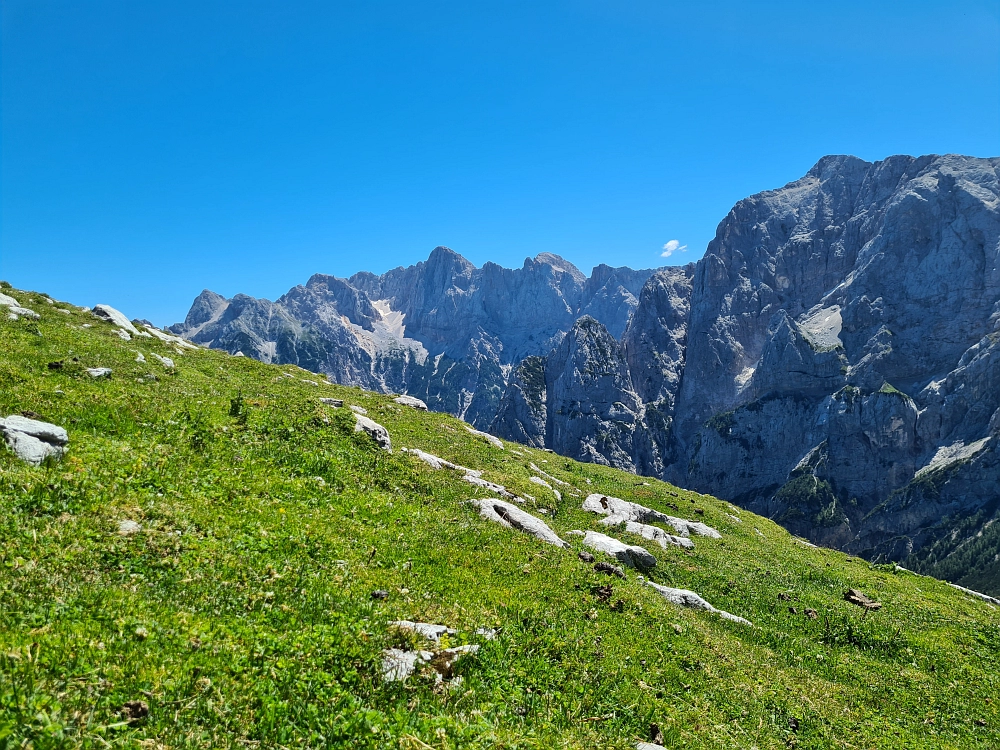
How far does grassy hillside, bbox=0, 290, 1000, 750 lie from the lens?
7180 mm

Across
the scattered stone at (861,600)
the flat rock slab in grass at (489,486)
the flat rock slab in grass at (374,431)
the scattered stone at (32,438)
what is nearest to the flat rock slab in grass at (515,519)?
the flat rock slab in grass at (489,486)

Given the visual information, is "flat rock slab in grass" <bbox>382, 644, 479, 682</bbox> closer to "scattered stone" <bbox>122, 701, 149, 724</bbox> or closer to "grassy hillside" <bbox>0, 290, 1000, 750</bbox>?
"grassy hillside" <bbox>0, 290, 1000, 750</bbox>

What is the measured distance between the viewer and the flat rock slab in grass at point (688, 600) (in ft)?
60.3

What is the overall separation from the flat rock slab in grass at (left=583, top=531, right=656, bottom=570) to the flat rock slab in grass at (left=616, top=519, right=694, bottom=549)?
4.38 m

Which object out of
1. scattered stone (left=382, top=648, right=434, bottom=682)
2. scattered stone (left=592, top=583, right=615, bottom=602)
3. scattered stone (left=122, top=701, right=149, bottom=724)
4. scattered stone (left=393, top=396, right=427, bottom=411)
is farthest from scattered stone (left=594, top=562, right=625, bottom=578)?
scattered stone (left=393, top=396, right=427, bottom=411)

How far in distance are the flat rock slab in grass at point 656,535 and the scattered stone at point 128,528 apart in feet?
69.0

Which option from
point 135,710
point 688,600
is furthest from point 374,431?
point 135,710

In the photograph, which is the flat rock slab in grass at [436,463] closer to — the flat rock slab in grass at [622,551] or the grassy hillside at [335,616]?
the grassy hillside at [335,616]

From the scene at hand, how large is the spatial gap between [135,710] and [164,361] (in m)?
22.2

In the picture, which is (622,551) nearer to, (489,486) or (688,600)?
(688,600)

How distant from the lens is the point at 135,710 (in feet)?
21.5

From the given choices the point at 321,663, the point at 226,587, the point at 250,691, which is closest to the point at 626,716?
the point at 321,663

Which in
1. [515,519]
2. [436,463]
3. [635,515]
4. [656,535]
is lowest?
[656,535]

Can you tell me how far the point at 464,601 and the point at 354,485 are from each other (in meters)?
6.83
